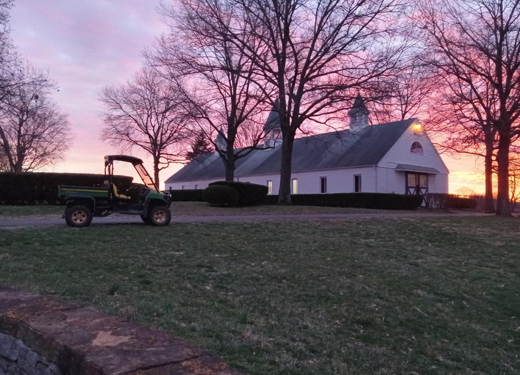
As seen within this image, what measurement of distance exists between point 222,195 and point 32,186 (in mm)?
8767

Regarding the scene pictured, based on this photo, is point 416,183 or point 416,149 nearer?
point 416,183

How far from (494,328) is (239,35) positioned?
19240mm

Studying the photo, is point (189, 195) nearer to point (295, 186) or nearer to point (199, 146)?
point (199, 146)

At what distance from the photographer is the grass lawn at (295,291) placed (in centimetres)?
531

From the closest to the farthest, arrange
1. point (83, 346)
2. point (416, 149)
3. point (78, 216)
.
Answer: point (83, 346), point (78, 216), point (416, 149)

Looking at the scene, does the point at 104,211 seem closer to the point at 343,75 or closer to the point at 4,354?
the point at 4,354

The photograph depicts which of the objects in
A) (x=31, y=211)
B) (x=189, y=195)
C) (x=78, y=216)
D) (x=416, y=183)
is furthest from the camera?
(x=189, y=195)

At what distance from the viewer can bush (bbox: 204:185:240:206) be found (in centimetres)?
2417

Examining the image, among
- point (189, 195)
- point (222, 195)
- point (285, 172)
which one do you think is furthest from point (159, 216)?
point (189, 195)

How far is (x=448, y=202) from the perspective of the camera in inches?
1297

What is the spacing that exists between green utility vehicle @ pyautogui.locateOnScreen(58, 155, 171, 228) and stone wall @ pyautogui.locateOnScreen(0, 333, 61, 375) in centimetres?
830

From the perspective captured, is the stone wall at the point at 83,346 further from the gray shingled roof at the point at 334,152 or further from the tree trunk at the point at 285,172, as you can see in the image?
the gray shingled roof at the point at 334,152

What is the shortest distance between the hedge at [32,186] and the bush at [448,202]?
1985 cm

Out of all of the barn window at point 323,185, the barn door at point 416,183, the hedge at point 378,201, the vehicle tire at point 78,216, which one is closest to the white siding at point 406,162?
the barn door at point 416,183
